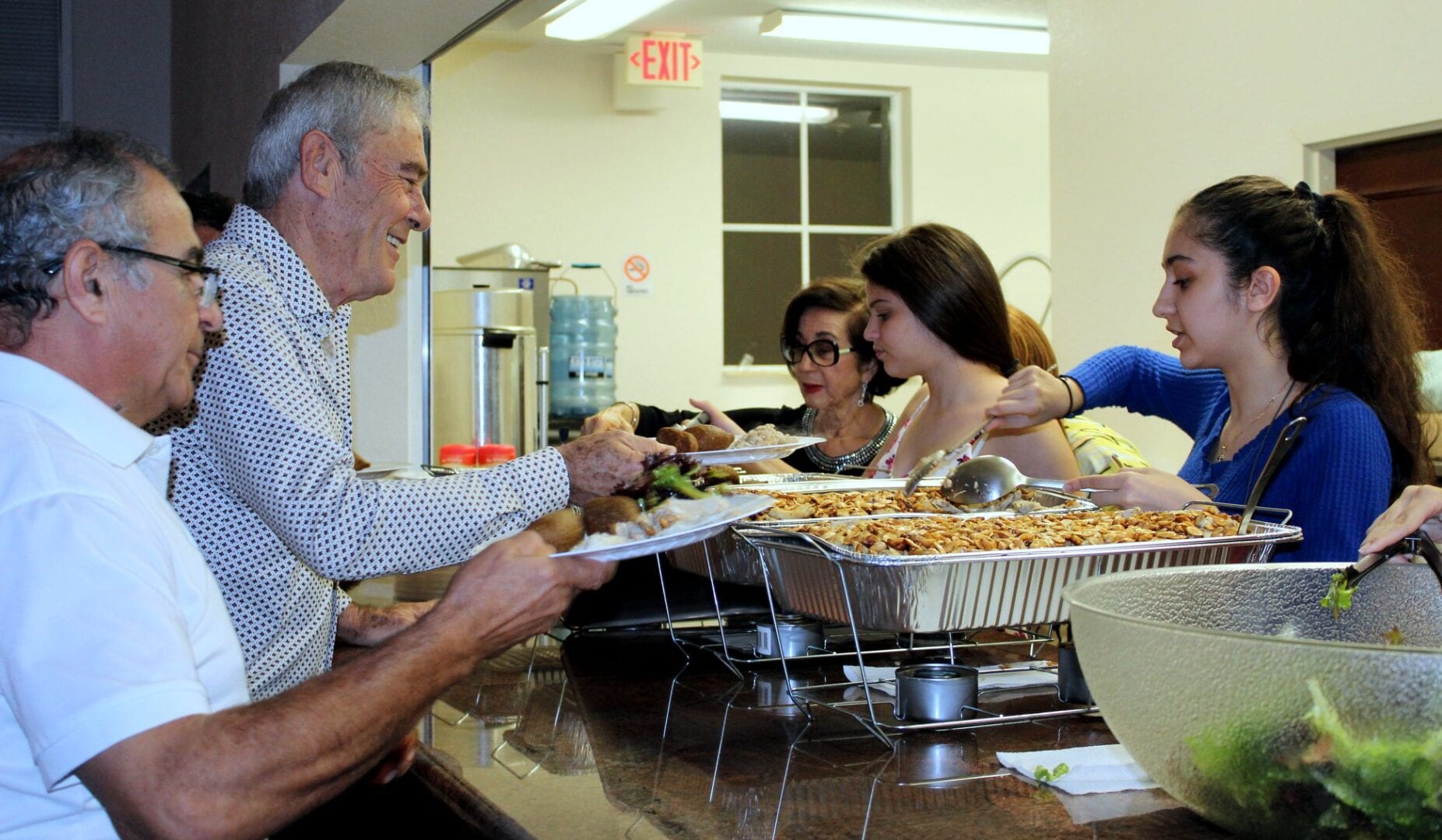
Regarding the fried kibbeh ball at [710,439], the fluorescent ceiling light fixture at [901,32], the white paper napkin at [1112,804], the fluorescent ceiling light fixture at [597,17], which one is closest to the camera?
the white paper napkin at [1112,804]

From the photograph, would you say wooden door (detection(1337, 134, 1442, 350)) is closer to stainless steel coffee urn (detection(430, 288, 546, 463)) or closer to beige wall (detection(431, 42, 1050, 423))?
stainless steel coffee urn (detection(430, 288, 546, 463))

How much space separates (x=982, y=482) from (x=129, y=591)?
1.11 m

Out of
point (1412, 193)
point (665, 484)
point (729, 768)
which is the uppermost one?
point (1412, 193)

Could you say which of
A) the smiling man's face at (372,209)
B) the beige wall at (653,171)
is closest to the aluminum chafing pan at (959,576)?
the smiling man's face at (372,209)

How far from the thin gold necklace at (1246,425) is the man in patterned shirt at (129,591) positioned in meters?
1.08

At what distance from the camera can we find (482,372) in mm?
5195

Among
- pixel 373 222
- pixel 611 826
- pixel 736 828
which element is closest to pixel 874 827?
pixel 736 828

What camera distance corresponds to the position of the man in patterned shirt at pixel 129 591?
877mm

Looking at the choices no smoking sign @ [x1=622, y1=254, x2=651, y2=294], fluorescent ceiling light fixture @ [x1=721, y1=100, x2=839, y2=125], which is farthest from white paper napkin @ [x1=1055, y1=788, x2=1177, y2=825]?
fluorescent ceiling light fixture @ [x1=721, y1=100, x2=839, y2=125]

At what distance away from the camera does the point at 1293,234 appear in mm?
1756

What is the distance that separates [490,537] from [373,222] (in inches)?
18.5

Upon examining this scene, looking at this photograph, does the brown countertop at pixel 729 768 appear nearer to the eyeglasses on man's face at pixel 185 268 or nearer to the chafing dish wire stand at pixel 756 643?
the chafing dish wire stand at pixel 756 643

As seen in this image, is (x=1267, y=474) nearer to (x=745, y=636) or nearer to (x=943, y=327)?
(x=745, y=636)

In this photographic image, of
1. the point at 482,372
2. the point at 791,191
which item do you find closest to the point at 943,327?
the point at 482,372
